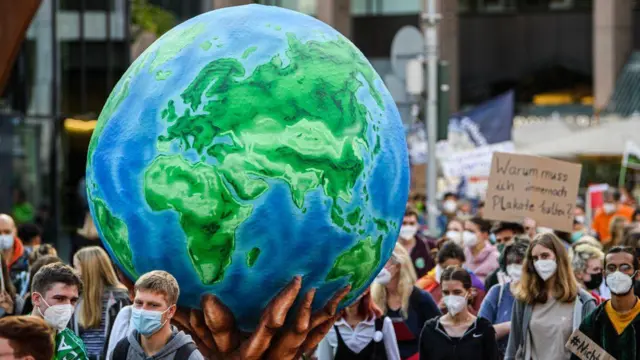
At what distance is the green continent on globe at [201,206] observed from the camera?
591 centimetres

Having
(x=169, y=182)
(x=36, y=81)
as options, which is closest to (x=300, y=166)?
(x=169, y=182)

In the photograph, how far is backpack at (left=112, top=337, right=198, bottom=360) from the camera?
632 centimetres

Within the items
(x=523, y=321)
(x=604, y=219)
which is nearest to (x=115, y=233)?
(x=523, y=321)


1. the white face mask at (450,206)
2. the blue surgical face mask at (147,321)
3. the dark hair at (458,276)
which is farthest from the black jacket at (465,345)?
the white face mask at (450,206)

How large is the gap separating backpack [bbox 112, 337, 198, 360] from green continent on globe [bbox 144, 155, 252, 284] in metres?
0.49

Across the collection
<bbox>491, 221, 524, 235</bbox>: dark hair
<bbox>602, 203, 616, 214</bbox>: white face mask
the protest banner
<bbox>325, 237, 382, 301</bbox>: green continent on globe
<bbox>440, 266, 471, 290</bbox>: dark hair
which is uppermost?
<bbox>325, 237, 382, 301</bbox>: green continent on globe

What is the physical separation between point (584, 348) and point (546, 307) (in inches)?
19.3

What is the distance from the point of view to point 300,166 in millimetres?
5957

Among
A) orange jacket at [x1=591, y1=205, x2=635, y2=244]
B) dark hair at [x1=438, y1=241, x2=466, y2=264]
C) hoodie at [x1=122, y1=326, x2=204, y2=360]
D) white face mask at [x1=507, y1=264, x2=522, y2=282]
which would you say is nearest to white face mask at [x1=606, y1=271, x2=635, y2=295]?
Answer: white face mask at [x1=507, y1=264, x2=522, y2=282]

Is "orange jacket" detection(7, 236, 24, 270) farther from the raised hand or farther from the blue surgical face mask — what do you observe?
the raised hand

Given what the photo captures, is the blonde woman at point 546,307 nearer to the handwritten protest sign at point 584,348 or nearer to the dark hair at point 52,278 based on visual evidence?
the handwritten protest sign at point 584,348

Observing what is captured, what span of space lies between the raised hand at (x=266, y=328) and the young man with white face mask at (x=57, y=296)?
79cm

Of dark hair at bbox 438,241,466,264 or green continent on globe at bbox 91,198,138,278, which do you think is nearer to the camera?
green continent on globe at bbox 91,198,138,278

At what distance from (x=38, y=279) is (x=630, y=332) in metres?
3.52
